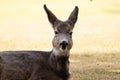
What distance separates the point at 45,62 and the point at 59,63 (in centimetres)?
39

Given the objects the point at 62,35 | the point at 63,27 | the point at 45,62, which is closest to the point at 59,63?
the point at 45,62

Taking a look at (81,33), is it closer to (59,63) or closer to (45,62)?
(45,62)

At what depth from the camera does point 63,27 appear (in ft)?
40.5

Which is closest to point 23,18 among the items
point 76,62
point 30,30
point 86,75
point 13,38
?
point 30,30

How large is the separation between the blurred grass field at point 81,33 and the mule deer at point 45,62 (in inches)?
40.5

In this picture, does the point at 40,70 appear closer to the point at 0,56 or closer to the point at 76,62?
the point at 0,56

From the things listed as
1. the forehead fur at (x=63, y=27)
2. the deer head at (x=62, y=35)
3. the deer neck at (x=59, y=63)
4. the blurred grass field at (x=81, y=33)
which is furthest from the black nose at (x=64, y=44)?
the blurred grass field at (x=81, y=33)

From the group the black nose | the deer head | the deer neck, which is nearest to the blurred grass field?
the deer neck

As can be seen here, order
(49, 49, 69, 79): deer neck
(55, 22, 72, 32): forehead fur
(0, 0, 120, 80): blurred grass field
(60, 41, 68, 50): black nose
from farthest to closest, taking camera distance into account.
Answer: (0, 0, 120, 80): blurred grass field, (55, 22, 72, 32): forehead fur, (49, 49, 69, 79): deer neck, (60, 41, 68, 50): black nose

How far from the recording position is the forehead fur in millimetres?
12308

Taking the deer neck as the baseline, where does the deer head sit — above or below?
above

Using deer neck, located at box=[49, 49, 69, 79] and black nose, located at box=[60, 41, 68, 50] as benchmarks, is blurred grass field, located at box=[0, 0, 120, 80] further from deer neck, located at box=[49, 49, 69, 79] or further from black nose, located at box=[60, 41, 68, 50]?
black nose, located at box=[60, 41, 68, 50]

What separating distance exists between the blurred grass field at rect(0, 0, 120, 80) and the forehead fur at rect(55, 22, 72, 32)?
62.9 inches

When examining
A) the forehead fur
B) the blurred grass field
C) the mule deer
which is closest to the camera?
the mule deer
